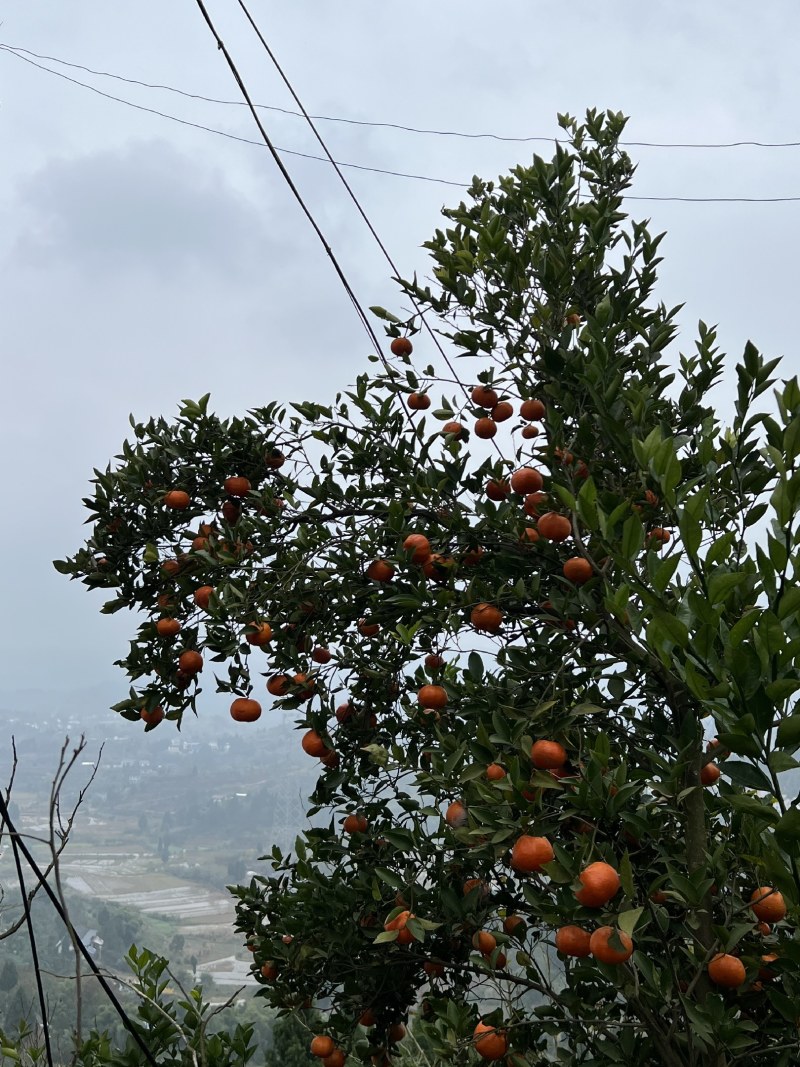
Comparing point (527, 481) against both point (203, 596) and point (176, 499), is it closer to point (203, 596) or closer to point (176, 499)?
point (203, 596)

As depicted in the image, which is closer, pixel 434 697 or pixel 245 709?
pixel 434 697

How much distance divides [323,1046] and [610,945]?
1.29 metres

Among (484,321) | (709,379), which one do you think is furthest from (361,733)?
(709,379)

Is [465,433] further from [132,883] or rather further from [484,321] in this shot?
[132,883]

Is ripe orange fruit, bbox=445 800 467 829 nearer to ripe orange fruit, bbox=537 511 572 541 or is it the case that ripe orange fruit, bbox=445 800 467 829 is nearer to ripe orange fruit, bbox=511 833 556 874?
ripe orange fruit, bbox=511 833 556 874

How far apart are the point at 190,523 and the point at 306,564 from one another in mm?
572

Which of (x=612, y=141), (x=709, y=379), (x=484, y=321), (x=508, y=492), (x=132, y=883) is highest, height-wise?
(x=612, y=141)

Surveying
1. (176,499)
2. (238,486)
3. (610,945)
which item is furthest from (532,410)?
(610,945)

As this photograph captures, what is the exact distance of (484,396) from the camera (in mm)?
2855

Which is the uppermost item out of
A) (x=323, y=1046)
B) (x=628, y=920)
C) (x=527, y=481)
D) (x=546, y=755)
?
(x=527, y=481)

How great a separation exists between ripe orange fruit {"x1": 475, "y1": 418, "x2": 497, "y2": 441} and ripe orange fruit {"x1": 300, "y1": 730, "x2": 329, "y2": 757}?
114 centimetres

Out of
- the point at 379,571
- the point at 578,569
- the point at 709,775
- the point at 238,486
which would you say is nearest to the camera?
the point at 578,569

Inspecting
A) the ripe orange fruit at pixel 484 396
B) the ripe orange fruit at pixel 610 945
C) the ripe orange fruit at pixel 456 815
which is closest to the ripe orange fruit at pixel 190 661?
the ripe orange fruit at pixel 456 815

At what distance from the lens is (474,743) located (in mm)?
1805
